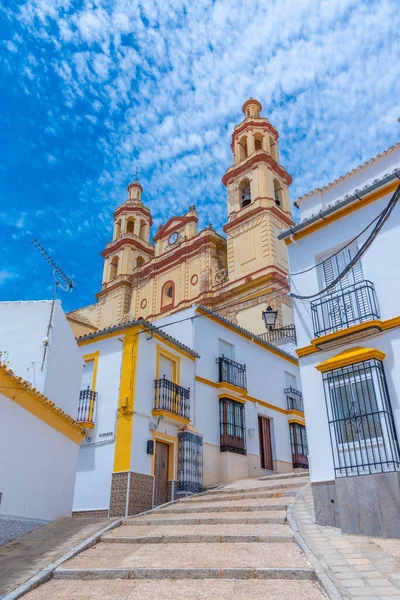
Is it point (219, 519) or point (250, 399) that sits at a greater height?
point (250, 399)

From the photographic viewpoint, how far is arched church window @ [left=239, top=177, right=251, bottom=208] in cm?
3422

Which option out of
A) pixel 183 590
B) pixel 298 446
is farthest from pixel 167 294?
pixel 183 590

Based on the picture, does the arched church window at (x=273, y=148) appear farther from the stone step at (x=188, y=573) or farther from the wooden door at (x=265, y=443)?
the stone step at (x=188, y=573)

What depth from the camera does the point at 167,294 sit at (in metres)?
36.3

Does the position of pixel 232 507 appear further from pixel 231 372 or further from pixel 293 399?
pixel 293 399

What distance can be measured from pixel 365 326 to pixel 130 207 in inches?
1470

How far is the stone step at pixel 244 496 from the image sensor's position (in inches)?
443

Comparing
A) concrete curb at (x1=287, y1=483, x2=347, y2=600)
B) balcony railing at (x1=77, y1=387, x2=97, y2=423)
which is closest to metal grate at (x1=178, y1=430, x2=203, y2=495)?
balcony railing at (x1=77, y1=387, x2=97, y2=423)

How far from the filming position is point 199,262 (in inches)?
1352

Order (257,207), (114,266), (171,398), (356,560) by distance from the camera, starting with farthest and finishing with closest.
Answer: (114,266), (257,207), (171,398), (356,560)

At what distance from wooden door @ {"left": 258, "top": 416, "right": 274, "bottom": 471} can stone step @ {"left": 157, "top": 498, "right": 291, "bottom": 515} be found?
6754 millimetres

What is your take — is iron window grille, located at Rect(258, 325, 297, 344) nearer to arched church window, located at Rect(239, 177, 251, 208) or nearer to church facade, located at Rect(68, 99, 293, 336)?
church facade, located at Rect(68, 99, 293, 336)

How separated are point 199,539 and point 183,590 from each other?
2.50m

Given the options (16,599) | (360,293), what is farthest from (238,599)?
(360,293)
